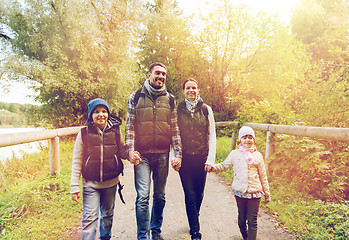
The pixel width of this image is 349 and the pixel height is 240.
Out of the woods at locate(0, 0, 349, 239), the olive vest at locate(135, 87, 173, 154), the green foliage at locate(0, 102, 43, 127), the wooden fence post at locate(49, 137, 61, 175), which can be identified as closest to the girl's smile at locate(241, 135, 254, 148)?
the olive vest at locate(135, 87, 173, 154)

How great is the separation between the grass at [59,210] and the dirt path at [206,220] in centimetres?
28

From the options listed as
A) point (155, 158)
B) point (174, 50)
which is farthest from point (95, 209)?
point (174, 50)

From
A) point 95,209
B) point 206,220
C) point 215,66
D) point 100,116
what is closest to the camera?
point 95,209

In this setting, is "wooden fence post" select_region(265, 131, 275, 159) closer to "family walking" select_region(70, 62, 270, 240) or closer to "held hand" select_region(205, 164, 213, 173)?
"family walking" select_region(70, 62, 270, 240)

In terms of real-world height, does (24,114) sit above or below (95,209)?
above

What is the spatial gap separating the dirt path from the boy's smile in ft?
5.45

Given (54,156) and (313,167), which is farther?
(54,156)

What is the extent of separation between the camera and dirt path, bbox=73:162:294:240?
3102mm

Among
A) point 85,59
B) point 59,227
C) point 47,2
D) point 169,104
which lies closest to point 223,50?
point 85,59

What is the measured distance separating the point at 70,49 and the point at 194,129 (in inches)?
339

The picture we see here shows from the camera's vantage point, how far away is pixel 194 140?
119 inches

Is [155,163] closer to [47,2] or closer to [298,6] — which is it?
[47,2]

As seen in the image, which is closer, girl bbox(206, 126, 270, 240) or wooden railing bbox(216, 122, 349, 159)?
girl bbox(206, 126, 270, 240)

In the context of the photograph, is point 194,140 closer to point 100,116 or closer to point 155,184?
point 155,184
